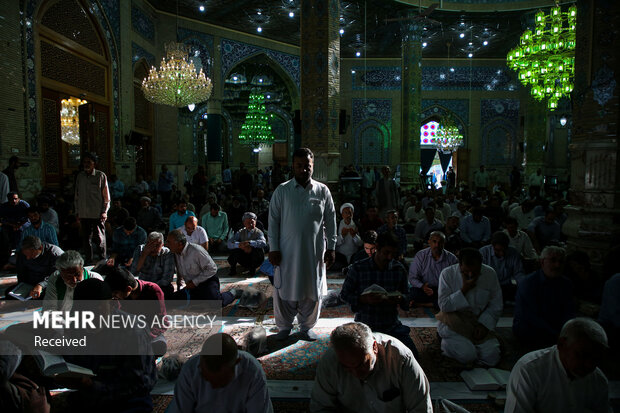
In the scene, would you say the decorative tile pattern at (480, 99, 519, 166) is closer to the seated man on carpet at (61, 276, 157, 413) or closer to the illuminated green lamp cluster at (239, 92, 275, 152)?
the illuminated green lamp cluster at (239, 92, 275, 152)

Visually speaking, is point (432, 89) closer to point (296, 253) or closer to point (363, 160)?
point (363, 160)

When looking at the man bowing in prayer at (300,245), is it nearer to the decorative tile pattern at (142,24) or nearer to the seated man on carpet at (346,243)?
the seated man on carpet at (346,243)

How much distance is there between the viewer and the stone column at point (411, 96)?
1137 centimetres

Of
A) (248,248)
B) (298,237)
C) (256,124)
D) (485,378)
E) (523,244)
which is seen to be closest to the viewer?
(485,378)

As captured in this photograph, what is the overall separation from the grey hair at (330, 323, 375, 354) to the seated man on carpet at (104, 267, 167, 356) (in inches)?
63.3

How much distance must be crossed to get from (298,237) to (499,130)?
1644 cm

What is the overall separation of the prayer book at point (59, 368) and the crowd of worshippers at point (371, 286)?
6 centimetres

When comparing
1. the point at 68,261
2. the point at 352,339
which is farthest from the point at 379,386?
the point at 68,261

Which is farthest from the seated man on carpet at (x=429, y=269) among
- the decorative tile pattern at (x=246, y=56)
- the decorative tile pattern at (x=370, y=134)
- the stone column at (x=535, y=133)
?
the decorative tile pattern at (x=370, y=134)

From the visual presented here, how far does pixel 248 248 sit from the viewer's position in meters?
5.22

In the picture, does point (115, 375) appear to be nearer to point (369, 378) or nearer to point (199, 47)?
point (369, 378)

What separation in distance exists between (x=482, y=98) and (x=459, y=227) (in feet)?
42.5

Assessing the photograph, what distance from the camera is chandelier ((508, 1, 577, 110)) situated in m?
7.79

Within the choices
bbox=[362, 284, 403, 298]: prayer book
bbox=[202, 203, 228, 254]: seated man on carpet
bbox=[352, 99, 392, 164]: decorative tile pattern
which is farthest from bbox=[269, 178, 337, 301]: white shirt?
bbox=[352, 99, 392, 164]: decorative tile pattern
